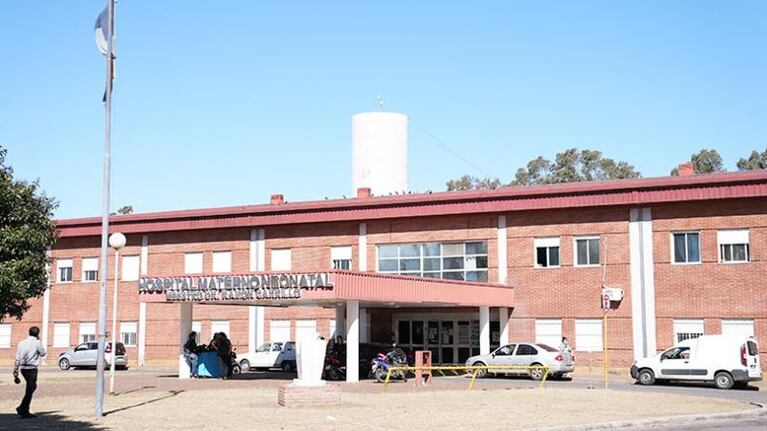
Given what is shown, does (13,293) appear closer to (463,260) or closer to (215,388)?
(215,388)

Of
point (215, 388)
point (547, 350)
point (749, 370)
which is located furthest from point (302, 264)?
point (749, 370)

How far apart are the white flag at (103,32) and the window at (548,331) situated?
25.1 metres

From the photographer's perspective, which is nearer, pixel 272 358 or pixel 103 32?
A: pixel 103 32

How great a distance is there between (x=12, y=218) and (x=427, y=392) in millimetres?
14795

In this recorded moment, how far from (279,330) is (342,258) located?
4772 mm

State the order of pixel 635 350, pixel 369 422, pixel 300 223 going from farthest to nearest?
1. pixel 300 223
2. pixel 635 350
3. pixel 369 422

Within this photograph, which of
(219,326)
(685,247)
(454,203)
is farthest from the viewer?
(219,326)

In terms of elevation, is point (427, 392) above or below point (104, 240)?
below

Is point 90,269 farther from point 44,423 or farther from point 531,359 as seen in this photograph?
point 44,423

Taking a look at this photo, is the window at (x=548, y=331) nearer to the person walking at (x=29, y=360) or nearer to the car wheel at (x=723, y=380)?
the car wheel at (x=723, y=380)

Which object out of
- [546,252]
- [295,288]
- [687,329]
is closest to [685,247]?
[687,329]

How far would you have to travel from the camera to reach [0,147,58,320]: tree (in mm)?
30547

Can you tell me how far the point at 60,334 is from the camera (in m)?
51.4

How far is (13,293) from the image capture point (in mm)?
30641
